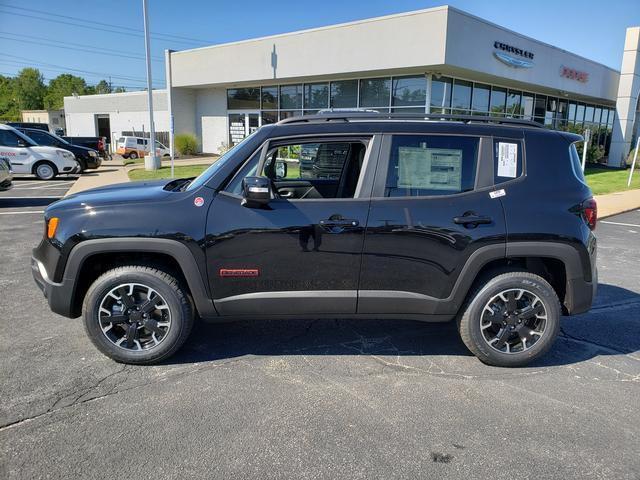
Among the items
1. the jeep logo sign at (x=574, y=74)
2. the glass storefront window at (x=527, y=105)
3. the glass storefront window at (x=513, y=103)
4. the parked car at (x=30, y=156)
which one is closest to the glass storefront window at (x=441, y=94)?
the glass storefront window at (x=513, y=103)

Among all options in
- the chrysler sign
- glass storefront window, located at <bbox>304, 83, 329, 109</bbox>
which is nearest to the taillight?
the chrysler sign

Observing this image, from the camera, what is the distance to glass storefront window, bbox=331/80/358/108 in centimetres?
2269

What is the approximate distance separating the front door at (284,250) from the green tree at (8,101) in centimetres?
10714

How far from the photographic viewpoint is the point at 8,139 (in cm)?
1717

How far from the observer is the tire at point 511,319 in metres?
3.75

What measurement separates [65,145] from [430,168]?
→ 65.3ft

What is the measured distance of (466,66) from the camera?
18.8 m

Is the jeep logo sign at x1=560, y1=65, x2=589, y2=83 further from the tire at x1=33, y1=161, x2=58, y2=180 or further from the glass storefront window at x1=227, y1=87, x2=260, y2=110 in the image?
the tire at x1=33, y1=161, x2=58, y2=180

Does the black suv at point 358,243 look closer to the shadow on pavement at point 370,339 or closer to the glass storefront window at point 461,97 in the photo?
the shadow on pavement at point 370,339

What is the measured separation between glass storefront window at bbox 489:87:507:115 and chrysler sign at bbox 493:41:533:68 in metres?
1.97

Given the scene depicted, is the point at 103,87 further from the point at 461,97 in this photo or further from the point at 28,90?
the point at 461,97

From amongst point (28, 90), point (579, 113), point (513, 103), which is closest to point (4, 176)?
point (513, 103)

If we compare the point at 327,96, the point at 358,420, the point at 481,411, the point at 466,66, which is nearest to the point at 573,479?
the point at 481,411

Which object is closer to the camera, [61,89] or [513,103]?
[513,103]
